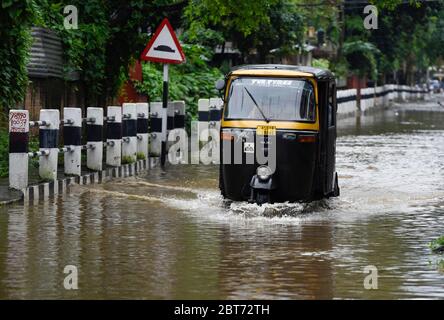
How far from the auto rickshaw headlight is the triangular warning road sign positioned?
27.5ft

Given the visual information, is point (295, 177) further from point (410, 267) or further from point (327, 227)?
point (410, 267)

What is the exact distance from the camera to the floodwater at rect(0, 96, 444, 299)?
10.9m

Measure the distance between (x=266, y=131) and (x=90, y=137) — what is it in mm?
5758

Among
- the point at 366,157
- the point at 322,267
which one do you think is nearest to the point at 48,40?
the point at 366,157

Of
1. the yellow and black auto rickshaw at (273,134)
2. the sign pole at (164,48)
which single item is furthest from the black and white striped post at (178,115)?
the yellow and black auto rickshaw at (273,134)

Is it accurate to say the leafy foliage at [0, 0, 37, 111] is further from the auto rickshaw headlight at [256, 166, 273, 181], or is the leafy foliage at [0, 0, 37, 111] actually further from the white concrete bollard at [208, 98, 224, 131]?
the white concrete bollard at [208, 98, 224, 131]

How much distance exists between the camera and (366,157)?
28.1 metres

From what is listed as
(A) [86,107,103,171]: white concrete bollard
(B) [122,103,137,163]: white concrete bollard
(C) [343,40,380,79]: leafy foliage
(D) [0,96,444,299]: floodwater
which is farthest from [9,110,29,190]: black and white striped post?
(C) [343,40,380,79]: leafy foliage

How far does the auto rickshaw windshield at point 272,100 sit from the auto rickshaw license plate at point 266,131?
20cm

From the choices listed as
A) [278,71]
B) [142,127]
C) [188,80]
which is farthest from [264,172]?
[188,80]

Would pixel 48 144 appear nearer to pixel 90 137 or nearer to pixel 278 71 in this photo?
pixel 90 137

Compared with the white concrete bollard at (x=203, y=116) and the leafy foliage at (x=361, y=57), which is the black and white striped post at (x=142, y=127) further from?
the leafy foliage at (x=361, y=57)

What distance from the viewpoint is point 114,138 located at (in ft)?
75.4
